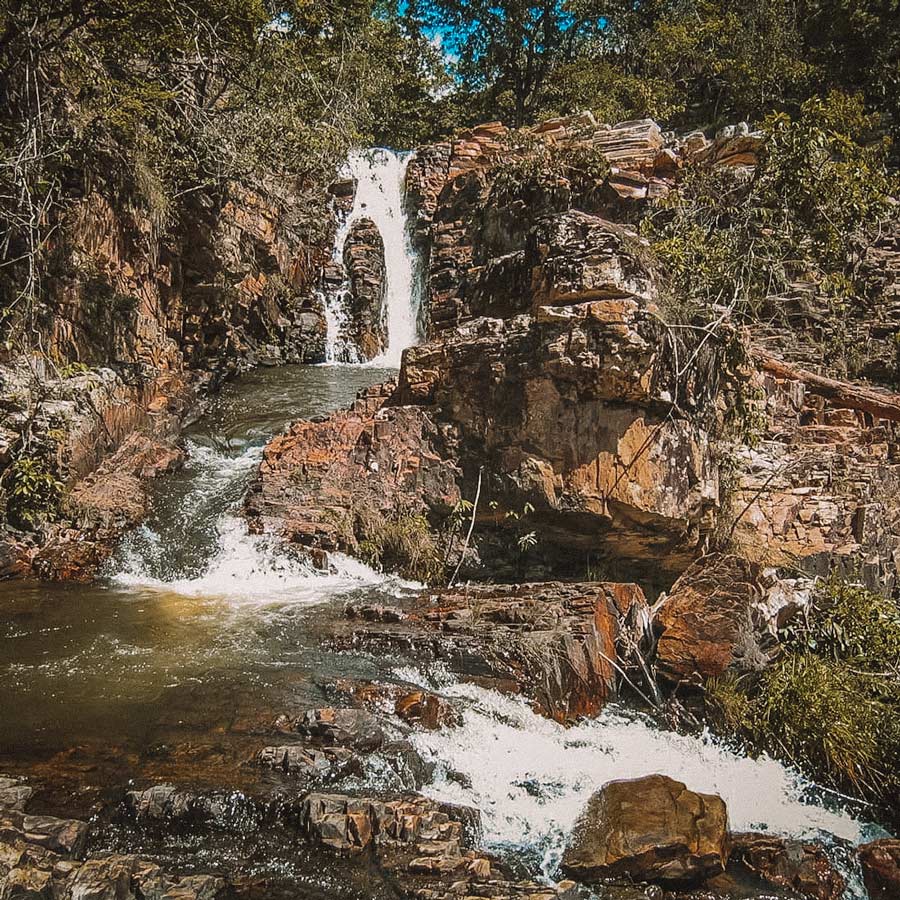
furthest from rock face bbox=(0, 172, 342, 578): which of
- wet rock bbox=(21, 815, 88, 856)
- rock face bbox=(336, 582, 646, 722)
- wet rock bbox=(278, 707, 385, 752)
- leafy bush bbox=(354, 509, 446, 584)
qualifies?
wet rock bbox=(21, 815, 88, 856)

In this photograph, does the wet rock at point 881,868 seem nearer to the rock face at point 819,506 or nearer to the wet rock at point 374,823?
the wet rock at point 374,823

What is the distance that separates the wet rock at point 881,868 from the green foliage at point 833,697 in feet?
1.98

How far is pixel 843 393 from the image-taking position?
10.1m

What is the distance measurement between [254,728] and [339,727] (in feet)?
1.72

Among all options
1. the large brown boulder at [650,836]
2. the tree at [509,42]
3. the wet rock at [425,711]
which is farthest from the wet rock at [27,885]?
the tree at [509,42]

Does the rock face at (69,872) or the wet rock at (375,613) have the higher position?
the rock face at (69,872)

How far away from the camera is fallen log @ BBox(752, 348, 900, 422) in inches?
388

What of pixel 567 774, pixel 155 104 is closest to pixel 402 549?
pixel 567 774

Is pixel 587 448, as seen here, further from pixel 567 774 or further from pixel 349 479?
pixel 567 774

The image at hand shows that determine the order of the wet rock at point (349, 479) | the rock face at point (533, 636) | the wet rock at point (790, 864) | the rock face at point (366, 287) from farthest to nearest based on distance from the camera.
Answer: the rock face at point (366, 287) < the wet rock at point (349, 479) < the rock face at point (533, 636) < the wet rock at point (790, 864)

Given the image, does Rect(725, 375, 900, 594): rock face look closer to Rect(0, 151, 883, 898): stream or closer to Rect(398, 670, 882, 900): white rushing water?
Rect(398, 670, 882, 900): white rushing water

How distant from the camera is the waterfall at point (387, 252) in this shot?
15930 mm

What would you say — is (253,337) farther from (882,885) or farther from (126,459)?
(882,885)

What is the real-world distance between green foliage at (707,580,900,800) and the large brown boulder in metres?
1.17
